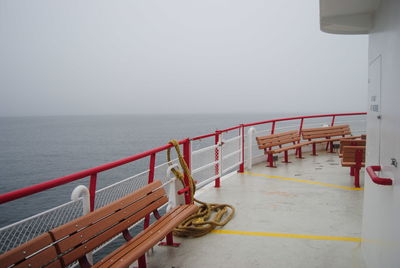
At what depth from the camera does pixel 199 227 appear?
408cm

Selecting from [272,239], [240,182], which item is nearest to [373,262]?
[272,239]

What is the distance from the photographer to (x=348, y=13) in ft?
9.43

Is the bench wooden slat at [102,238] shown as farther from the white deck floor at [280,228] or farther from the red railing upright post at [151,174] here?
the white deck floor at [280,228]

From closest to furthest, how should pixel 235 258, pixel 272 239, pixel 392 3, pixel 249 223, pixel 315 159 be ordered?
1. pixel 392 3
2. pixel 235 258
3. pixel 272 239
4. pixel 249 223
5. pixel 315 159

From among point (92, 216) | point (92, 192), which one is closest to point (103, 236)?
point (92, 216)

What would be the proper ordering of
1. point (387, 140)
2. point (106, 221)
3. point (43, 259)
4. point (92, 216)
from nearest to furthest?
point (43, 259), point (387, 140), point (92, 216), point (106, 221)

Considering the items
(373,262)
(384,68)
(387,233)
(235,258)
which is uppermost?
(384,68)

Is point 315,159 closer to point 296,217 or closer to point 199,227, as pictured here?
point 296,217

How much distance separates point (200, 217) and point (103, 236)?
2.11m

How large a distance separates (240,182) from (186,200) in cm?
244

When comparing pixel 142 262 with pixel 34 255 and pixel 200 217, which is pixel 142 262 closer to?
pixel 34 255

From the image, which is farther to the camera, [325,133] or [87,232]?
[325,133]

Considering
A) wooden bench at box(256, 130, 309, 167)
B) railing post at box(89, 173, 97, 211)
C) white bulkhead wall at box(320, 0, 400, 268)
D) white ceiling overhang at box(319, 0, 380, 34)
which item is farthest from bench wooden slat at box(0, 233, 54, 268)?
Answer: wooden bench at box(256, 130, 309, 167)

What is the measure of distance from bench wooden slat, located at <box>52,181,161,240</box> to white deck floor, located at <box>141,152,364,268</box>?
838mm
